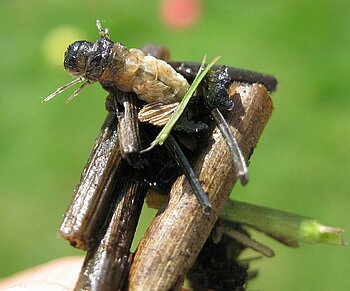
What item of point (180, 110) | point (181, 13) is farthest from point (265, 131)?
point (180, 110)

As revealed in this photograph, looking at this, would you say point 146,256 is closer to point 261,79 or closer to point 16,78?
point 261,79

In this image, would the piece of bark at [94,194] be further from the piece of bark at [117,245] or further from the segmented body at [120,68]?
the segmented body at [120,68]

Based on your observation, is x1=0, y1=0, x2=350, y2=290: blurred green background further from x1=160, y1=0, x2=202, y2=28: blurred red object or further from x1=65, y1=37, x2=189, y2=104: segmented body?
x1=65, y1=37, x2=189, y2=104: segmented body

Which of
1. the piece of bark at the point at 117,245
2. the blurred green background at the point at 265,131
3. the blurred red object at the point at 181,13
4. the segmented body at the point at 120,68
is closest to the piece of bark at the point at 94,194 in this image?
the piece of bark at the point at 117,245

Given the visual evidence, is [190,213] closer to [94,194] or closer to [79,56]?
[94,194]

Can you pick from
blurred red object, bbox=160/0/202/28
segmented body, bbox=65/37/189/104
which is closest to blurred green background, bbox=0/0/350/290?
blurred red object, bbox=160/0/202/28
